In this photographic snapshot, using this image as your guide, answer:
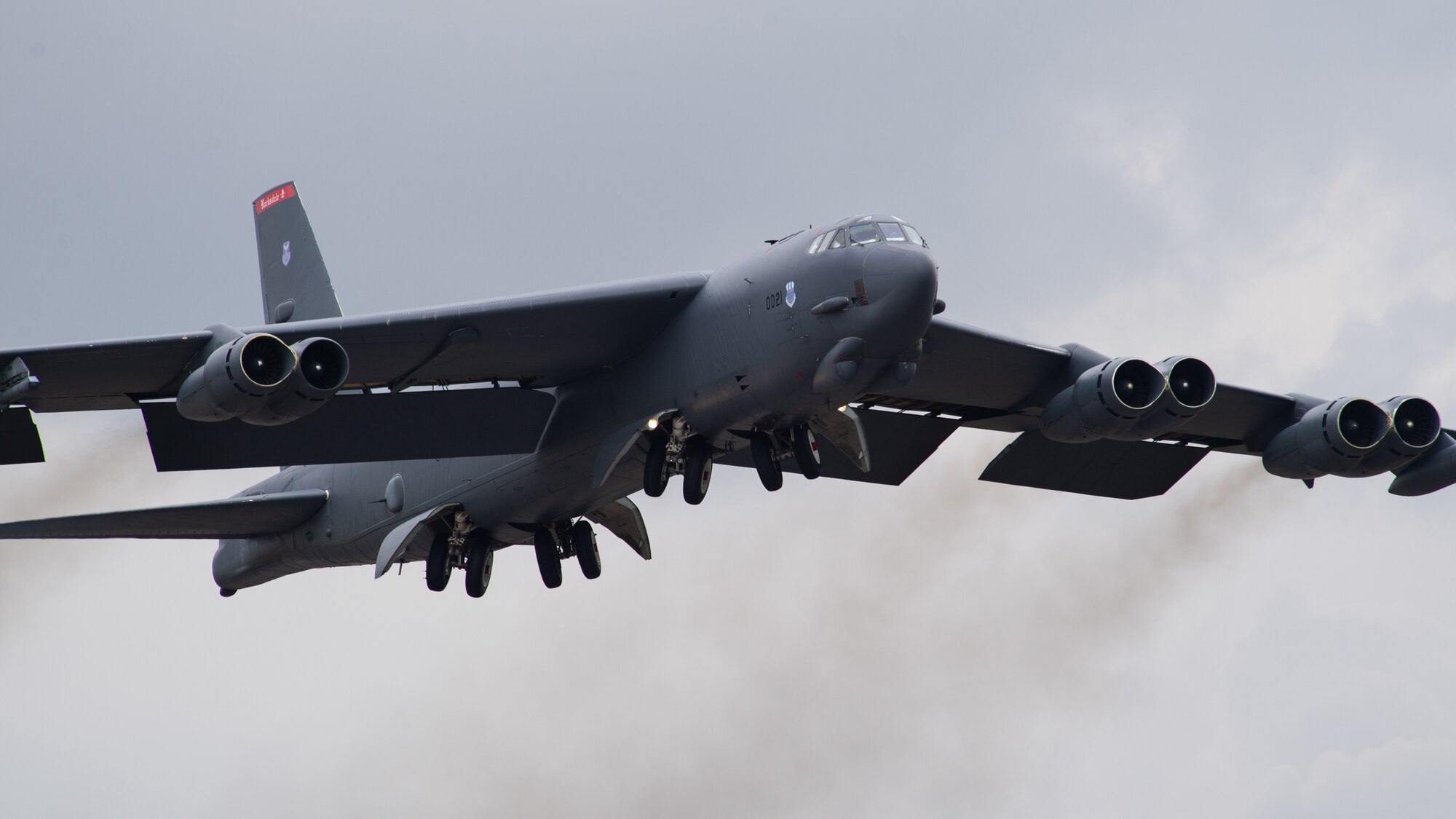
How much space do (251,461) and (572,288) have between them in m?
4.87

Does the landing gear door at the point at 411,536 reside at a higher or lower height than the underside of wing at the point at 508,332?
lower

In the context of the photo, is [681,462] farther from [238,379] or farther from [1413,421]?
[1413,421]

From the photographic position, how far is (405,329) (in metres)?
18.9

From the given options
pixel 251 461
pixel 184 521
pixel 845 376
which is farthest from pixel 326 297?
pixel 845 376

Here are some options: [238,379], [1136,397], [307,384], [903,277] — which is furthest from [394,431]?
[1136,397]

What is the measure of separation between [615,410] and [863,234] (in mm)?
4302

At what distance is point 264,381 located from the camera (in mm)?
16953

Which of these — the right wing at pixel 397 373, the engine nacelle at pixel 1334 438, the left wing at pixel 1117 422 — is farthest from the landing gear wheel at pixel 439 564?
the engine nacelle at pixel 1334 438

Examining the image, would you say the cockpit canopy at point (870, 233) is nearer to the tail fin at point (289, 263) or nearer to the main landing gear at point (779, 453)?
the main landing gear at point (779, 453)

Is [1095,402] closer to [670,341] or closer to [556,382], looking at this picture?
[670,341]

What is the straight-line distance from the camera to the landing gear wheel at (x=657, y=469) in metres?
19.4

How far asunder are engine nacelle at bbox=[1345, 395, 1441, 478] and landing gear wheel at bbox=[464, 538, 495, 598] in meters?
12.7

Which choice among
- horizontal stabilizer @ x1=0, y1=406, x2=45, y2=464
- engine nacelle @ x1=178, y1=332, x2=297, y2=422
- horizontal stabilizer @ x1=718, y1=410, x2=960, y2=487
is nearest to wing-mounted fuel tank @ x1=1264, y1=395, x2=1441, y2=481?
horizontal stabilizer @ x1=718, y1=410, x2=960, y2=487

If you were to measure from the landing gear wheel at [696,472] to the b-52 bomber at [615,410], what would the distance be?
32mm
